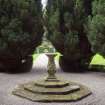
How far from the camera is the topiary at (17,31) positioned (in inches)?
708

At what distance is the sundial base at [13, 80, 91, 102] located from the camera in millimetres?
11079

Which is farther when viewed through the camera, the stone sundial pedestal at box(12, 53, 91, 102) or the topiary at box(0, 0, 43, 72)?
the topiary at box(0, 0, 43, 72)

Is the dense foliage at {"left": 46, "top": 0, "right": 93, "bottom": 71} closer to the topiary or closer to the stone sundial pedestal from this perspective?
the topiary

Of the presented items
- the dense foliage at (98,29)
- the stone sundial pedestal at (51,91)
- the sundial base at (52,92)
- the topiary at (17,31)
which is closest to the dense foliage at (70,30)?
the topiary at (17,31)

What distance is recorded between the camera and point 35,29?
62.7 ft

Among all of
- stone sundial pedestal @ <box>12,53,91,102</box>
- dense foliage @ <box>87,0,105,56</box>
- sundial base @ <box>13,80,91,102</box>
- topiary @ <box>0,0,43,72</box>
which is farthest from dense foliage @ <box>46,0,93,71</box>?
sundial base @ <box>13,80,91,102</box>

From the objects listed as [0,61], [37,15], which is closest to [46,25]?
[37,15]

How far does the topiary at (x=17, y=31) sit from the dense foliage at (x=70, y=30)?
1.08m

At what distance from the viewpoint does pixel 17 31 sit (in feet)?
59.8

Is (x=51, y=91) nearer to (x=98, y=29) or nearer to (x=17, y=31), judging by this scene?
(x=98, y=29)

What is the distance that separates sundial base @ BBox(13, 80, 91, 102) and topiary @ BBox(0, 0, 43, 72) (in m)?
5.40

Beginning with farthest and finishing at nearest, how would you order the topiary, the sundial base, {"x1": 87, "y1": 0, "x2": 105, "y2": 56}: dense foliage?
the topiary, {"x1": 87, "y1": 0, "x2": 105, "y2": 56}: dense foliage, the sundial base

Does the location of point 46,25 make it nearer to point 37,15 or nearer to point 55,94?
point 37,15

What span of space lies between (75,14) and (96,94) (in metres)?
8.08
